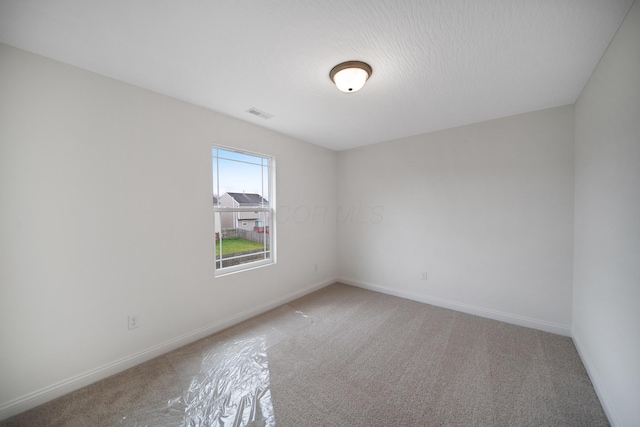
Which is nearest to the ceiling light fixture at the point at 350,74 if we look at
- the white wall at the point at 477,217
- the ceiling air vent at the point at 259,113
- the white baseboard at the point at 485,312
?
the ceiling air vent at the point at 259,113

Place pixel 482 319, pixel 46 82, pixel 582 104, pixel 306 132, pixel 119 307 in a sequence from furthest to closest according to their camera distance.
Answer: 1. pixel 306 132
2. pixel 482 319
3. pixel 582 104
4. pixel 119 307
5. pixel 46 82

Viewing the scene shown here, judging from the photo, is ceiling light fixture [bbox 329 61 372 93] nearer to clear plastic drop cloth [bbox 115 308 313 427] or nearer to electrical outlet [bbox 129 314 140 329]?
clear plastic drop cloth [bbox 115 308 313 427]

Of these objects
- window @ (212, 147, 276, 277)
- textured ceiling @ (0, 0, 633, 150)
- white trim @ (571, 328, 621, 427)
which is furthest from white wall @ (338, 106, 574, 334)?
window @ (212, 147, 276, 277)

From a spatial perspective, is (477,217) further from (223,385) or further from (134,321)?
(134,321)

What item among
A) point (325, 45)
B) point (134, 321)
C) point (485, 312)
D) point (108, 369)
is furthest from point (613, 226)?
point (108, 369)

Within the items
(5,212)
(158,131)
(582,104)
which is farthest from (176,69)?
(582,104)

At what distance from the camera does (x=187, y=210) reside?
2.41m

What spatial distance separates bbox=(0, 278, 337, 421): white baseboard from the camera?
5.13ft

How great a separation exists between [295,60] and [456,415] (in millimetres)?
2772

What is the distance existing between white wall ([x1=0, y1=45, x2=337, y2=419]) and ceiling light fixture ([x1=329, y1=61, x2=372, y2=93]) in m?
1.55

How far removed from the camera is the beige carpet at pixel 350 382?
1.54 metres

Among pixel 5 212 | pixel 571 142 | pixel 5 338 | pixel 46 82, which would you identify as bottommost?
pixel 5 338

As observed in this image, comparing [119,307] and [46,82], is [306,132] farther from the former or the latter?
[119,307]

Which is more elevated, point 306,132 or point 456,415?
point 306,132
